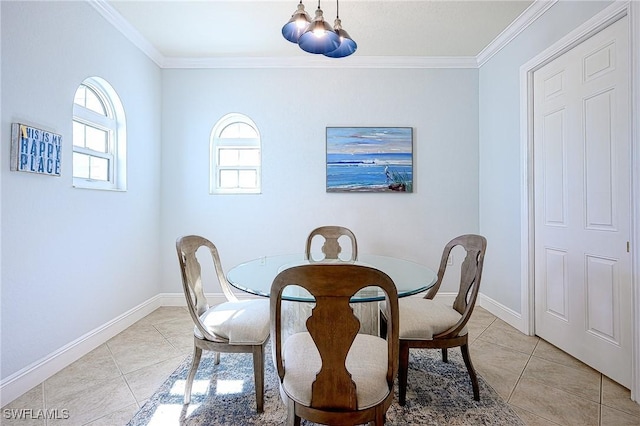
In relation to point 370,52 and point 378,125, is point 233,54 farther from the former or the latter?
point 378,125

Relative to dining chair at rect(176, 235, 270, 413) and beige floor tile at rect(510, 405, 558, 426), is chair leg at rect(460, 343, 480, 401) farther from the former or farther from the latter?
dining chair at rect(176, 235, 270, 413)

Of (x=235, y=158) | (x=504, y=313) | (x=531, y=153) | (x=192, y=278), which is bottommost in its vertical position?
(x=504, y=313)

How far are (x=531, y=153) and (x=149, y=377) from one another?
3.48 m

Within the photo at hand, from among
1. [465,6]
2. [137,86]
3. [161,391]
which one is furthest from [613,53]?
[137,86]

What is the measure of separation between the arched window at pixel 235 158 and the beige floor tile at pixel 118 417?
2.24m

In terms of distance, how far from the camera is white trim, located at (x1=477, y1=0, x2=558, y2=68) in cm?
239

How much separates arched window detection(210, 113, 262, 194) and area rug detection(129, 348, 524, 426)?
6.51 ft

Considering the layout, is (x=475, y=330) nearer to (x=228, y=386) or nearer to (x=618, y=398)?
(x=618, y=398)

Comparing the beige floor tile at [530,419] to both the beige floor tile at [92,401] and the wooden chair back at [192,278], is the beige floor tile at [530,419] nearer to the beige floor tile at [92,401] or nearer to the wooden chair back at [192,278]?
the wooden chair back at [192,278]

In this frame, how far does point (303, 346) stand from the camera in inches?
52.2

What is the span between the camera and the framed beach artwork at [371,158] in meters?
3.33

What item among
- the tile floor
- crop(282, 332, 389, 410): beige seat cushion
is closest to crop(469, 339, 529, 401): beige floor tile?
→ the tile floor

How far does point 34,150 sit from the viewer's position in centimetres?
185

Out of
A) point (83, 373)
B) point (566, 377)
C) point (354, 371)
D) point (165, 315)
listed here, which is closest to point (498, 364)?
point (566, 377)
